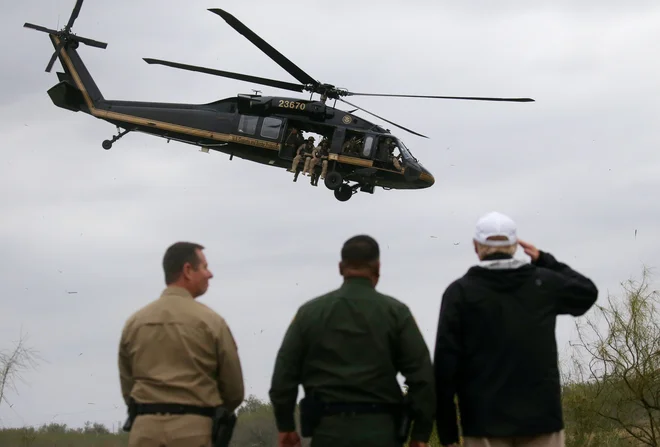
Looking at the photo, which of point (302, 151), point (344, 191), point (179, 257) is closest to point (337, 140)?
point (302, 151)

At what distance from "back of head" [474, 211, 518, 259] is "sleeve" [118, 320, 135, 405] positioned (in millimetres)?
2088

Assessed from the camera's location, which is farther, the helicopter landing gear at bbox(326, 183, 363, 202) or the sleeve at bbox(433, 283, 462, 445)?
the helicopter landing gear at bbox(326, 183, 363, 202)

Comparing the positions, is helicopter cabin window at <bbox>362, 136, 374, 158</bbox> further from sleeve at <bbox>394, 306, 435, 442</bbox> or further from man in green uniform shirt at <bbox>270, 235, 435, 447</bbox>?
sleeve at <bbox>394, 306, 435, 442</bbox>

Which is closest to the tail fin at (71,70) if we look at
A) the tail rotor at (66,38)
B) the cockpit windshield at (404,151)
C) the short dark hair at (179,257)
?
the tail rotor at (66,38)

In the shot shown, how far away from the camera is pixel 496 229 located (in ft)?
20.0

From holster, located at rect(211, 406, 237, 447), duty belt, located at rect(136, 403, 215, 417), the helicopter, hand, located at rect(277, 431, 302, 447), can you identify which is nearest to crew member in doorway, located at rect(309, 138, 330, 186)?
the helicopter

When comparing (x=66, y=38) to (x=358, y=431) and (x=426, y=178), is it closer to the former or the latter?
(x=426, y=178)

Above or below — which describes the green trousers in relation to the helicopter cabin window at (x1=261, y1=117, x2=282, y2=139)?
below

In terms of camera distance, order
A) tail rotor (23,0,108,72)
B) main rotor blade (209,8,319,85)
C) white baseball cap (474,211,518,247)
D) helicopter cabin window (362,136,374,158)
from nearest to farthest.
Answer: white baseball cap (474,211,518,247) → main rotor blade (209,8,319,85) → helicopter cabin window (362,136,374,158) → tail rotor (23,0,108,72)

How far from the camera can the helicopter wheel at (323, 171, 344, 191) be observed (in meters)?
25.4

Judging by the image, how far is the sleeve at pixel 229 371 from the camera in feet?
20.8

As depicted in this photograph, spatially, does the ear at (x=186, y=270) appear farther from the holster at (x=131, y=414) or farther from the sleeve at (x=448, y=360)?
the sleeve at (x=448, y=360)

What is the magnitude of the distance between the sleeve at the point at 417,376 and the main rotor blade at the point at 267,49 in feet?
56.5

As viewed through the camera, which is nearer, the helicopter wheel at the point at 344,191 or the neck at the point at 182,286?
the neck at the point at 182,286
